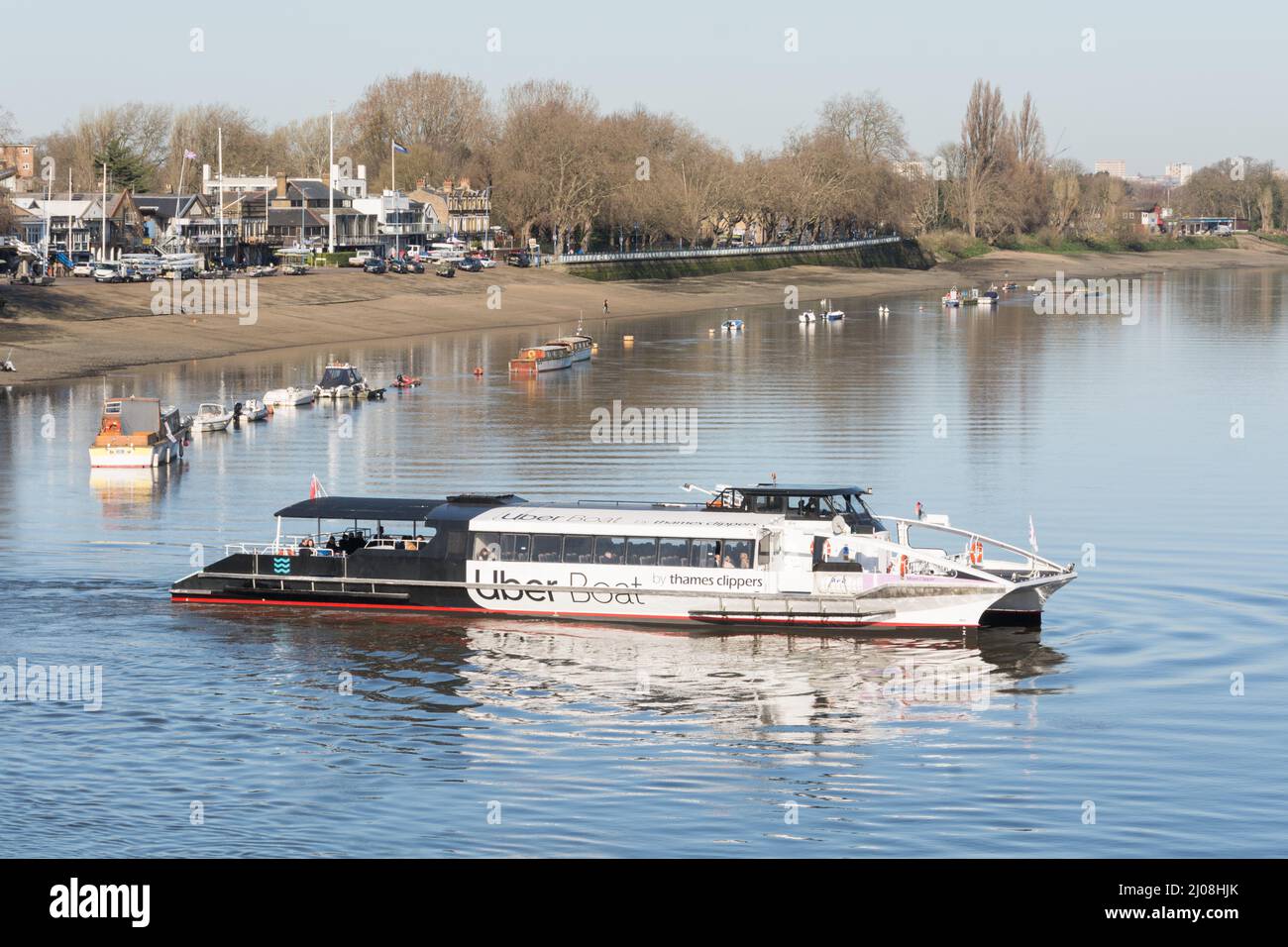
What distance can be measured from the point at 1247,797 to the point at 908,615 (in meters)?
13.7

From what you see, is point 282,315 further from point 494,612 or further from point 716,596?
point 716,596

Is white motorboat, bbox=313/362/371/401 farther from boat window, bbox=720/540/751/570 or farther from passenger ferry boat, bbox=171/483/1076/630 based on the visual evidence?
boat window, bbox=720/540/751/570

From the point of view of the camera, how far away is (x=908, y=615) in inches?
1811

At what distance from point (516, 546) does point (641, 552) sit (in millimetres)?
3506

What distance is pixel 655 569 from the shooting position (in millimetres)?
47312

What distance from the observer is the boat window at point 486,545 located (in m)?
48.4

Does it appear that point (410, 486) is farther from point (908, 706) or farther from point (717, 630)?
point (908, 706)

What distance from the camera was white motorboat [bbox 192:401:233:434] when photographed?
297 ft

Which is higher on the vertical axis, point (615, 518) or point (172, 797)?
point (615, 518)

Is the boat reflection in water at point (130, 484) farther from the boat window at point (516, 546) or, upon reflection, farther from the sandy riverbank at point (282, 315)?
the sandy riverbank at point (282, 315)

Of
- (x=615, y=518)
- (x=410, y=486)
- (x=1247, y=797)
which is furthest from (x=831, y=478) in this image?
(x=1247, y=797)
